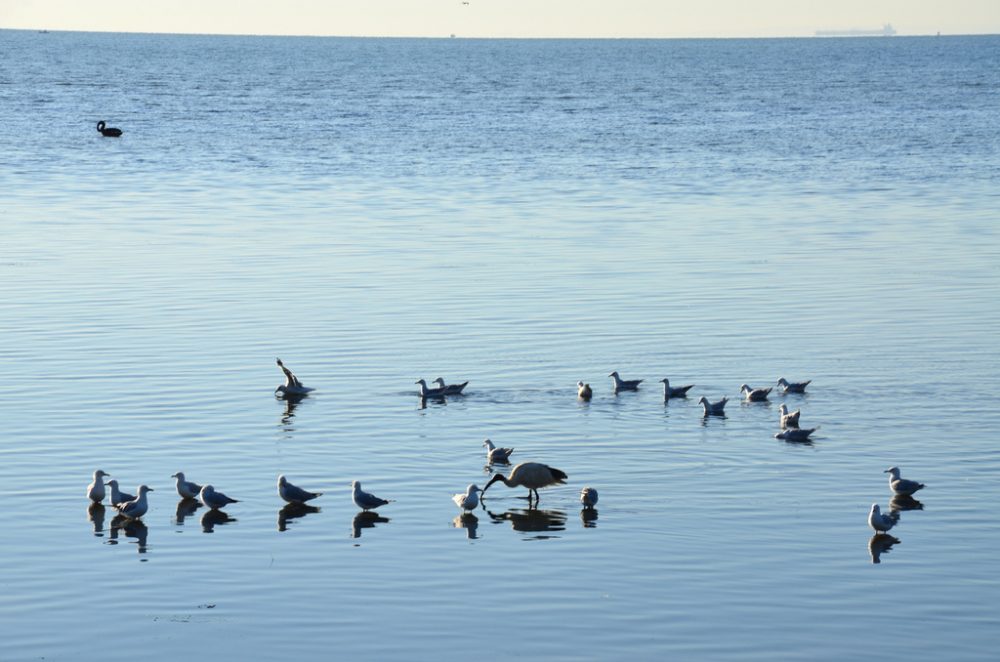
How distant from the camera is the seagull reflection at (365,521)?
18250mm

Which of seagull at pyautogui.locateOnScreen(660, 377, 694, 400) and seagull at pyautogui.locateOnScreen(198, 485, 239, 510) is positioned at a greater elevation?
seagull at pyautogui.locateOnScreen(660, 377, 694, 400)

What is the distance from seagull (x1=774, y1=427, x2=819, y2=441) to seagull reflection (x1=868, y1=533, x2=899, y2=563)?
4069 millimetres

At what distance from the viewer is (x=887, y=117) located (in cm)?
8831

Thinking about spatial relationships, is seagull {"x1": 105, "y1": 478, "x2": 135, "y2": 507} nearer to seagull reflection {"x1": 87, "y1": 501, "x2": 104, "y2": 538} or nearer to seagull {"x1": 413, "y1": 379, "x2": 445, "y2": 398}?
seagull reflection {"x1": 87, "y1": 501, "x2": 104, "y2": 538}

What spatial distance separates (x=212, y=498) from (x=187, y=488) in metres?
0.51

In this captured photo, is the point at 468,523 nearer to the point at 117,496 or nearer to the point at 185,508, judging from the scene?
the point at 185,508

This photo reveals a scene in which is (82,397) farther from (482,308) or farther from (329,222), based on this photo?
(329,222)

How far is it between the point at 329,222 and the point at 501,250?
7245mm

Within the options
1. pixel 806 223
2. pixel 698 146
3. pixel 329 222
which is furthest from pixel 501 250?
pixel 698 146

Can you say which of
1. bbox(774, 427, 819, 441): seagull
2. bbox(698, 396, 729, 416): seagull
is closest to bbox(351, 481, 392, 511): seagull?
bbox(774, 427, 819, 441): seagull

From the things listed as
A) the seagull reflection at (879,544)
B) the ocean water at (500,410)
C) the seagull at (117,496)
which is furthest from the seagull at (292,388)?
the seagull reflection at (879,544)

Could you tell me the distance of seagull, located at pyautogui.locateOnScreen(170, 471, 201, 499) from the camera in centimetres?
1908

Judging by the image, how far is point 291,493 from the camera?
19016mm

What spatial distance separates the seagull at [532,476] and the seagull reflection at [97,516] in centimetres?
440
